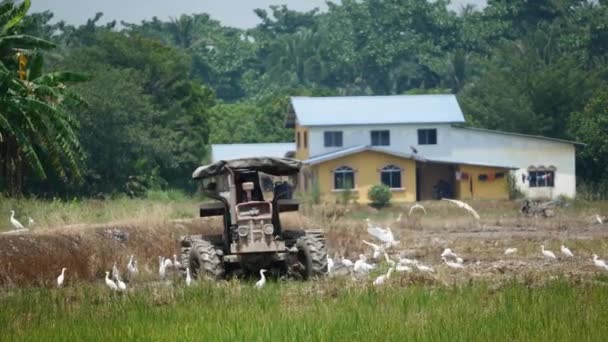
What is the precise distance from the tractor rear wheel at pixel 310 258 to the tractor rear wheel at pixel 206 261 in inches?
55.4

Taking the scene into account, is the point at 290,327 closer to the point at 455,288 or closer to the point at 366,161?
the point at 455,288

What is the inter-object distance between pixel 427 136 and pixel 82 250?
4520cm

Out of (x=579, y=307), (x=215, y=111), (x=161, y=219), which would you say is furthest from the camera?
(x=215, y=111)

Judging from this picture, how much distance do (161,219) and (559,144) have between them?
38810mm

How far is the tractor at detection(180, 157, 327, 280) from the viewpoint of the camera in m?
24.7

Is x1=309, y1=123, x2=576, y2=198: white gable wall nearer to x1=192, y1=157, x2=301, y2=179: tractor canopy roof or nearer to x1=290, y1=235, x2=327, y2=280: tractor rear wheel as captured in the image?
x1=290, y1=235, x2=327, y2=280: tractor rear wheel

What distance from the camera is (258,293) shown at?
71.0 feet

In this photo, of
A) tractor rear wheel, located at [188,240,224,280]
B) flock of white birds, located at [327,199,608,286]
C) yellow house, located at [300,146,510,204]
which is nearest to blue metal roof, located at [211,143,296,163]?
yellow house, located at [300,146,510,204]

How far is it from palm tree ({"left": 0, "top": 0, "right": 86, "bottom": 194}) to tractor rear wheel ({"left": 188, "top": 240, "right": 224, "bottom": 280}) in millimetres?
12777

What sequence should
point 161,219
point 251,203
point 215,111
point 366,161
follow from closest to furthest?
point 251,203 < point 161,219 < point 366,161 < point 215,111

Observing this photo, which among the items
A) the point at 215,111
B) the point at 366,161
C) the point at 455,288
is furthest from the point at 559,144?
the point at 455,288

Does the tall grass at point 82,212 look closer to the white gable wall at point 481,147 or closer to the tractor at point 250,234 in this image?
the tractor at point 250,234

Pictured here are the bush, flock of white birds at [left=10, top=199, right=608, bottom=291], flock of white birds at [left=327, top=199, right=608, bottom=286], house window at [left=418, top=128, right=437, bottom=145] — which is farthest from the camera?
house window at [left=418, top=128, right=437, bottom=145]

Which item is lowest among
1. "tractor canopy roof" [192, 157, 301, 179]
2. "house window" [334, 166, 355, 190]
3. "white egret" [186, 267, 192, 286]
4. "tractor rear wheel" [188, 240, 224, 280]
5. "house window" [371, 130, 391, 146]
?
"white egret" [186, 267, 192, 286]
